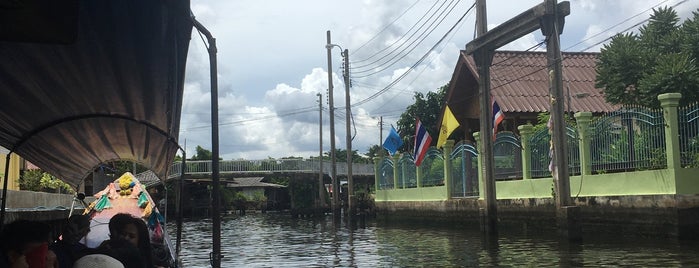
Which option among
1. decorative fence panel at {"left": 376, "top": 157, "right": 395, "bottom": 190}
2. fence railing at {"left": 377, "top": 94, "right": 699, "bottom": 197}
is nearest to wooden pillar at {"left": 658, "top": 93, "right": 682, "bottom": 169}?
fence railing at {"left": 377, "top": 94, "right": 699, "bottom": 197}

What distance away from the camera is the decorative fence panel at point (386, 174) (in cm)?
2885

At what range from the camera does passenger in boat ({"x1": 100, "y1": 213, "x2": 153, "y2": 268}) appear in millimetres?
5207

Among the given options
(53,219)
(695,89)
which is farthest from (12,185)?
(695,89)

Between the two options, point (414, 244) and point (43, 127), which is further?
point (414, 244)

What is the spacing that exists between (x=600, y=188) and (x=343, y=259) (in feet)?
17.5

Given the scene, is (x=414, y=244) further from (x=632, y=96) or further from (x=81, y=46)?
(x=81, y=46)

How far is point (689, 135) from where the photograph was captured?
12180mm

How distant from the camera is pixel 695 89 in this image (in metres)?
14.8

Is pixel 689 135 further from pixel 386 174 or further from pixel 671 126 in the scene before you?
pixel 386 174

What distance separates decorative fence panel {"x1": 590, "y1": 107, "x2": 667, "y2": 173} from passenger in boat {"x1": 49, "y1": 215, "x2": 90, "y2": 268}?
405 inches

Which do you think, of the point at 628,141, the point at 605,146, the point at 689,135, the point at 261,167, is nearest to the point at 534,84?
the point at 605,146

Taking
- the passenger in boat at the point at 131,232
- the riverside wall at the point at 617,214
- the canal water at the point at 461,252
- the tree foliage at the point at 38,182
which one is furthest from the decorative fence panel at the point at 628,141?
the tree foliage at the point at 38,182

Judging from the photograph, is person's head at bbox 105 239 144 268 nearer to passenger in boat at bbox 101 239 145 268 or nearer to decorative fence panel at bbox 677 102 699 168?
passenger in boat at bbox 101 239 145 268

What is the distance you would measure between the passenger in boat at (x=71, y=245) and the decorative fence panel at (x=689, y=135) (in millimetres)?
10288
